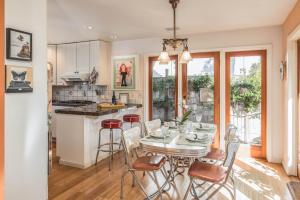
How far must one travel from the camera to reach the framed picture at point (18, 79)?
6.25 feet

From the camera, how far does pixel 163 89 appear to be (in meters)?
4.92

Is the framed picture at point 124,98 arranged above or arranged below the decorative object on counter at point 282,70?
below

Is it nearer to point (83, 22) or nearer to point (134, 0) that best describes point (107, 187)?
point (134, 0)

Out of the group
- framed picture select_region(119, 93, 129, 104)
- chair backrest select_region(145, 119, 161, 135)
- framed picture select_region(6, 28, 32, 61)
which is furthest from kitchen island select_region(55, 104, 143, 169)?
framed picture select_region(6, 28, 32, 61)

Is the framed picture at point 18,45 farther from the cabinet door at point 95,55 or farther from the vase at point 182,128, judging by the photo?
the cabinet door at point 95,55

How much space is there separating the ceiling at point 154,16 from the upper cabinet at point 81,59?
1.38 ft

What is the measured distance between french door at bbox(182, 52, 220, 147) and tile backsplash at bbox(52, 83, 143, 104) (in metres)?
1.13

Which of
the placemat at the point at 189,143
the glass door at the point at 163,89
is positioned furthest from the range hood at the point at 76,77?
the placemat at the point at 189,143

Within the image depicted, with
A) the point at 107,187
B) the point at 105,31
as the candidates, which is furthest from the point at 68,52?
the point at 107,187

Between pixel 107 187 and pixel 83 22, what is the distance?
305cm

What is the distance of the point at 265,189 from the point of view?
2.88 m

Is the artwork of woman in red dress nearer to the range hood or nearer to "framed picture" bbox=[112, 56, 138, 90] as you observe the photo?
"framed picture" bbox=[112, 56, 138, 90]

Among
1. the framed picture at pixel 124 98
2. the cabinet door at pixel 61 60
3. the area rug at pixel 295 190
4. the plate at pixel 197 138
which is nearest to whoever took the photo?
the area rug at pixel 295 190

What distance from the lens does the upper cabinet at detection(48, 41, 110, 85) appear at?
5.12 metres
